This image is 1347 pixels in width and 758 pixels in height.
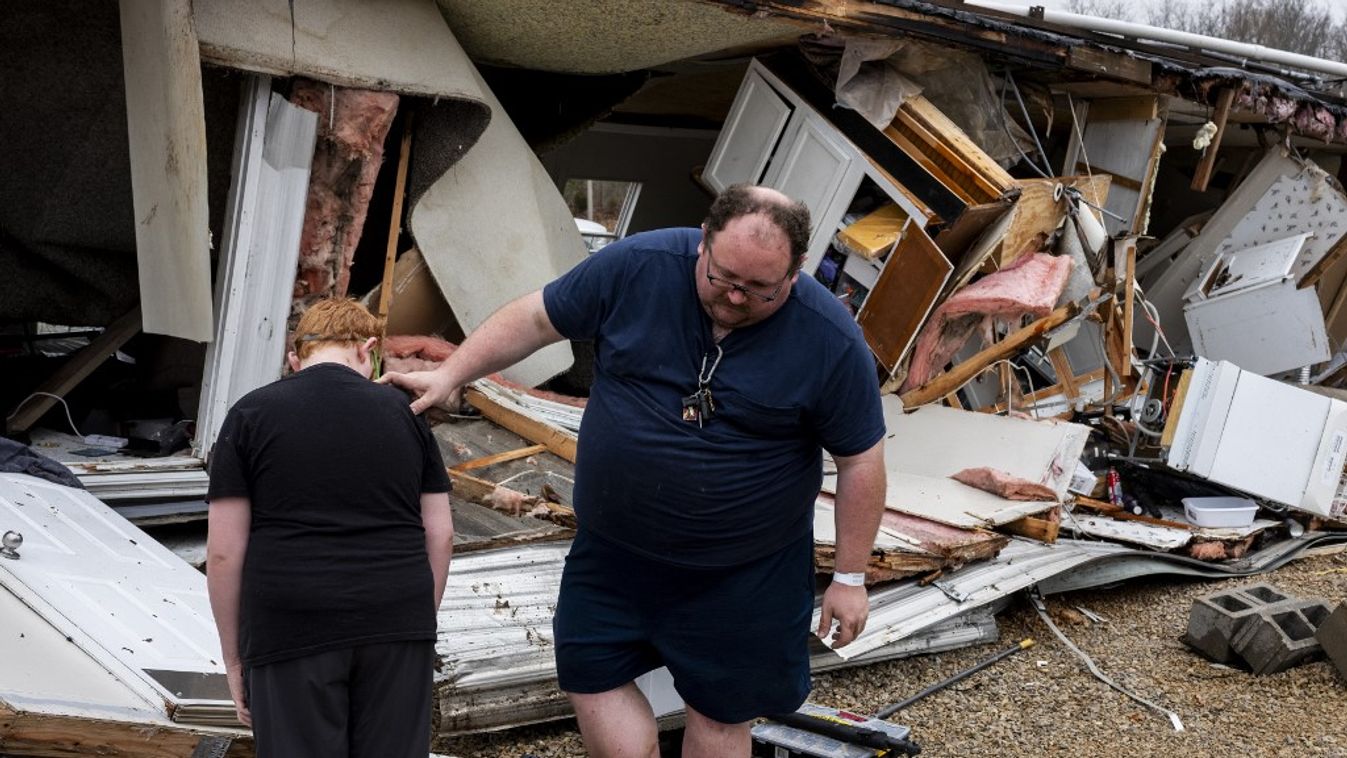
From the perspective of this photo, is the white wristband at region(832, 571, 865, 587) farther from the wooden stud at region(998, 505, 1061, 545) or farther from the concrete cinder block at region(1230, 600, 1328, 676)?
the wooden stud at region(998, 505, 1061, 545)

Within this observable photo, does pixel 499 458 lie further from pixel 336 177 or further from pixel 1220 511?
pixel 1220 511

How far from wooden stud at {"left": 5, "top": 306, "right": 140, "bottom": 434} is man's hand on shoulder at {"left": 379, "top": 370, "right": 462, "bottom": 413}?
4.67 m

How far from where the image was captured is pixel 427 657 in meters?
2.77

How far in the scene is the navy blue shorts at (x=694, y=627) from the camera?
3104mm

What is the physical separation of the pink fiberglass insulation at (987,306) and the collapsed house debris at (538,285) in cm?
3

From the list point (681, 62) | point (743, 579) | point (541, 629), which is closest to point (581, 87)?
point (681, 62)

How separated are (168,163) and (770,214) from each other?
380 cm

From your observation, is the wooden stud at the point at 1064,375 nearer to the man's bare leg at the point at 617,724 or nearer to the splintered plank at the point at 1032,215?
the splintered plank at the point at 1032,215

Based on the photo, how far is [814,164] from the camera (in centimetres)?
821

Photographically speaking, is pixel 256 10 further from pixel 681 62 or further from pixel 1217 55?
pixel 1217 55

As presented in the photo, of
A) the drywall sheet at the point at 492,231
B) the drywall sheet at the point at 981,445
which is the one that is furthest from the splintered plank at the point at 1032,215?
the drywall sheet at the point at 492,231

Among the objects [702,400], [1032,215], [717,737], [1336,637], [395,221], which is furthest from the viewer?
[1032,215]

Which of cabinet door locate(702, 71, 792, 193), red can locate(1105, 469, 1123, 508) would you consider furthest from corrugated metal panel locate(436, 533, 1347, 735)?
cabinet door locate(702, 71, 792, 193)

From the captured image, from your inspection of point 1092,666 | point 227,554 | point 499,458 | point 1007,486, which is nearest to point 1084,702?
point 1092,666
